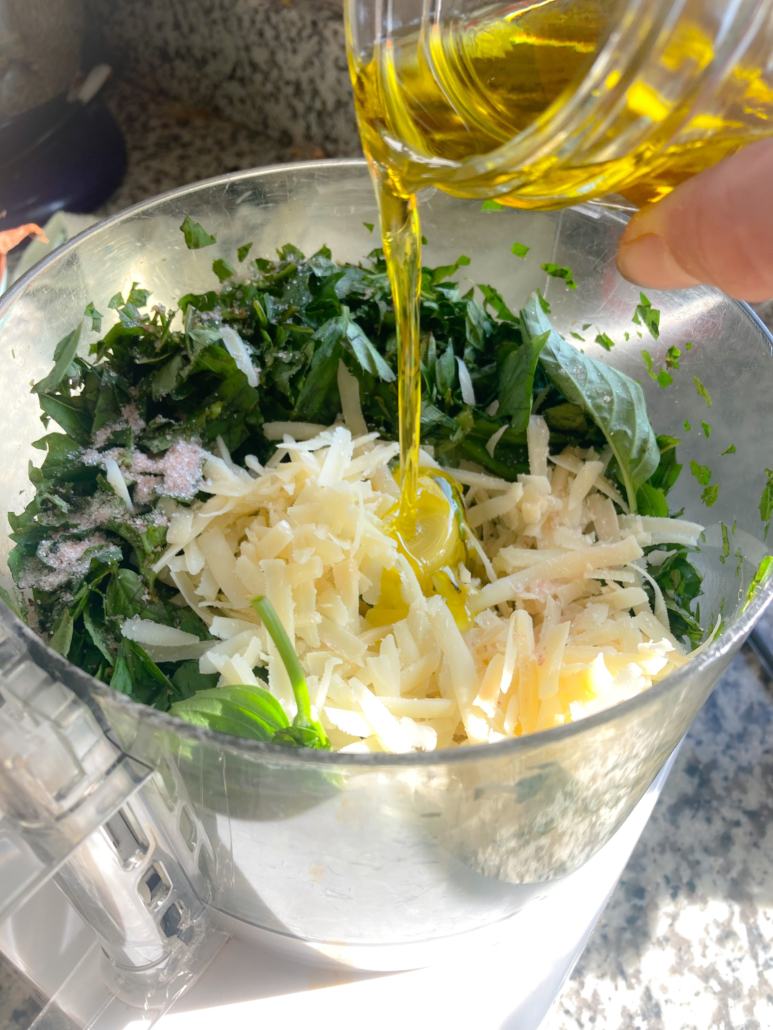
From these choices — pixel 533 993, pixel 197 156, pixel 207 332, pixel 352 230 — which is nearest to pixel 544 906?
pixel 533 993

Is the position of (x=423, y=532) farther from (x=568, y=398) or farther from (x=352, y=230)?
(x=352, y=230)

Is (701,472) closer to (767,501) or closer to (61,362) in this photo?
(767,501)

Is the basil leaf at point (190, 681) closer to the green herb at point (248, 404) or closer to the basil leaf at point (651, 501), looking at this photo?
the green herb at point (248, 404)

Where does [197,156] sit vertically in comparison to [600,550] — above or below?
above

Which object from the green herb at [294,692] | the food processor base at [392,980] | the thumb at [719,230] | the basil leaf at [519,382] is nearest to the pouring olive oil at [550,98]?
the thumb at [719,230]

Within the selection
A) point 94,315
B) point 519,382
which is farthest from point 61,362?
point 519,382

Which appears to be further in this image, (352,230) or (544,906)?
(352,230)

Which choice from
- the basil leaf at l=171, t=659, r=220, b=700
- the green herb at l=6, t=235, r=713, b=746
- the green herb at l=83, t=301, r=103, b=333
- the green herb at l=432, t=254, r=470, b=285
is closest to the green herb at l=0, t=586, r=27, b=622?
the green herb at l=6, t=235, r=713, b=746
